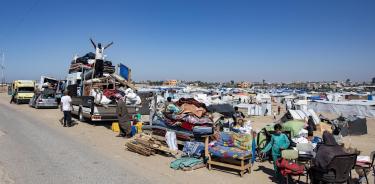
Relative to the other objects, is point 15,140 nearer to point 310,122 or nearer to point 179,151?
point 179,151

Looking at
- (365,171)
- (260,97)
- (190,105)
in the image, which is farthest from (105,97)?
(260,97)

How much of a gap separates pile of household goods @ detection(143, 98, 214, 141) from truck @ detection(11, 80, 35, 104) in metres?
26.0

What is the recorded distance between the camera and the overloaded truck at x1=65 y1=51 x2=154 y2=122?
1573 centimetres

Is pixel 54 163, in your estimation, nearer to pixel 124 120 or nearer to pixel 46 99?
pixel 124 120

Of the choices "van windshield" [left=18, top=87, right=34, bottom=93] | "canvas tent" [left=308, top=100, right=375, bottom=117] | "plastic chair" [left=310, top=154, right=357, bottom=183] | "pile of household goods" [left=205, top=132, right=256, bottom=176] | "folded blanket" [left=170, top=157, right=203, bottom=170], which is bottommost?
"canvas tent" [left=308, top=100, right=375, bottom=117]

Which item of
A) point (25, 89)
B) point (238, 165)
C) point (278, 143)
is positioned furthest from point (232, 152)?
point (25, 89)

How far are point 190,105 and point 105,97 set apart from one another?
613 cm

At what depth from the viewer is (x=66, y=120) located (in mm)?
15695

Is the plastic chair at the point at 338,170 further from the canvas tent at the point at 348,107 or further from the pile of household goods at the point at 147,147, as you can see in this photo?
the canvas tent at the point at 348,107

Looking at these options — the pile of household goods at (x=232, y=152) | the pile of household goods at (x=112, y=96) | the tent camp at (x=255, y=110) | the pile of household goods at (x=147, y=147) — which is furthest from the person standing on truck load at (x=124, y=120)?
the tent camp at (x=255, y=110)

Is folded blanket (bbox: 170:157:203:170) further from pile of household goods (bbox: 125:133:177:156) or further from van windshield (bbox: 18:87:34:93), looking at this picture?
van windshield (bbox: 18:87:34:93)

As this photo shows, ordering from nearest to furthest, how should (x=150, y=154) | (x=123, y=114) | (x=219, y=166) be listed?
1. (x=219, y=166)
2. (x=150, y=154)
3. (x=123, y=114)

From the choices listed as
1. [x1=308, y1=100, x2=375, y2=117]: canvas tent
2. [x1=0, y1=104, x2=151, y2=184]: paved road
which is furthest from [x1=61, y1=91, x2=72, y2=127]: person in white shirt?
[x1=308, y1=100, x2=375, y2=117]: canvas tent

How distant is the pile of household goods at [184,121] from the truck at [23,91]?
1022 inches
